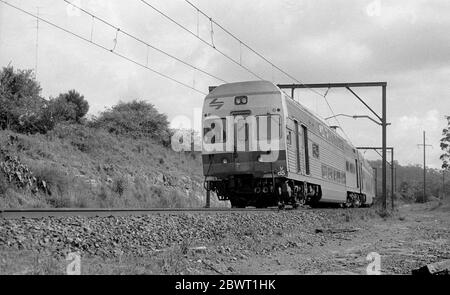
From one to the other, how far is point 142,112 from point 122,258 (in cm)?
3910

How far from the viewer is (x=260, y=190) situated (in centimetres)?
1711

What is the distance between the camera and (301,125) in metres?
18.4

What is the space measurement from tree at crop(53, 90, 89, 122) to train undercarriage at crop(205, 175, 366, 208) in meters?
20.3

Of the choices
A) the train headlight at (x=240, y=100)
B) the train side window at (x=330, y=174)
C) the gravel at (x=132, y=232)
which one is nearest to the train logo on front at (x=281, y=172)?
the train headlight at (x=240, y=100)

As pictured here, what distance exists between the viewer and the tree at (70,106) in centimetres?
3675

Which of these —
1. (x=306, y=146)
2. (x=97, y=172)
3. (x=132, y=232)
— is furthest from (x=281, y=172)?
(x=97, y=172)

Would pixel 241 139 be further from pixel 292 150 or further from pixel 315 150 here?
pixel 315 150

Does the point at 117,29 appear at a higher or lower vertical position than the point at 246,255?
higher

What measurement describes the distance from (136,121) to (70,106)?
6441 millimetres

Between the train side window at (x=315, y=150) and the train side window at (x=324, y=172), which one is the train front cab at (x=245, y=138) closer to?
the train side window at (x=315, y=150)

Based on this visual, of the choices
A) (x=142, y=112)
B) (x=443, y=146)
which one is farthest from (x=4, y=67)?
(x=443, y=146)

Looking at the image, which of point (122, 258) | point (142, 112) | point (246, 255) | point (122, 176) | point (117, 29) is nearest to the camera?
point (122, 258)
